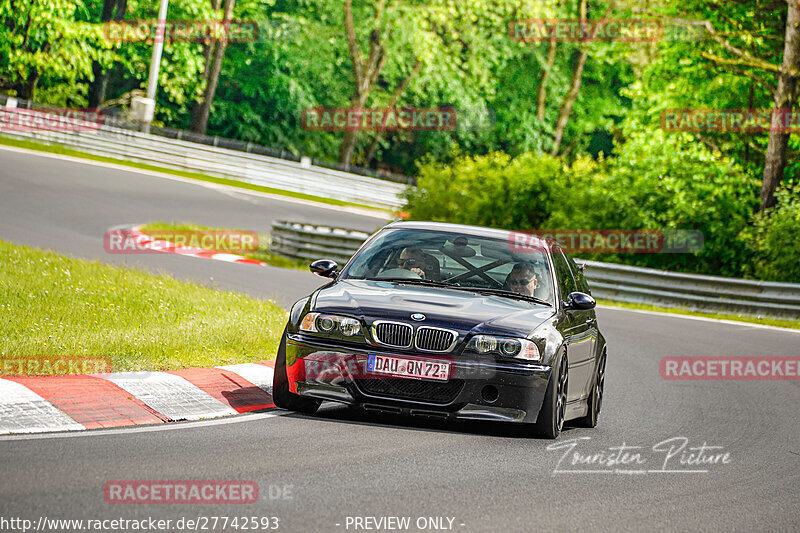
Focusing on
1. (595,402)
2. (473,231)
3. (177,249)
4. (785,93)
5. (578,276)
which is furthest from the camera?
(785,93)

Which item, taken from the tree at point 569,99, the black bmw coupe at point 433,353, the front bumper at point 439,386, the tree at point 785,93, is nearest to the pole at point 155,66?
the tree at point 785,93

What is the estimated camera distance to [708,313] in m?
22.6

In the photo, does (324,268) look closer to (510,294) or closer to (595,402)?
(510,294)

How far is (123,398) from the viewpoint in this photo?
325 inches

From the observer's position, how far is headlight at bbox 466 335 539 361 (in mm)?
8195

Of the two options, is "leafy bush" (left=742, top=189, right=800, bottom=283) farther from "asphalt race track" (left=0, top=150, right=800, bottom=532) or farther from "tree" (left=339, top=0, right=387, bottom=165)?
"tree" (left=339, top=0, right=387, bottom=165)

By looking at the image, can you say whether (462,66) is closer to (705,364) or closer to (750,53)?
(750,53)

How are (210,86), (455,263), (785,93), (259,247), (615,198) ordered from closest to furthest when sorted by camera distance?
1. (455,263)
2. (259,247)
3. (615,198)
4. (785,93)
5. (210,86)

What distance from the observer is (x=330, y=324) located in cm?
835

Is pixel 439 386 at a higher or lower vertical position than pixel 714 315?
higher

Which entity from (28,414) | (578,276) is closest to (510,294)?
(578,276)

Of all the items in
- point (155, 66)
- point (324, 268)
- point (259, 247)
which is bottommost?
point (259, 247)

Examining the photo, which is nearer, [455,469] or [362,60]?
[455,469]

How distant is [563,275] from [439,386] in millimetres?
2141
